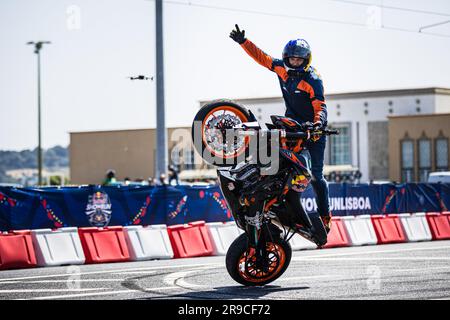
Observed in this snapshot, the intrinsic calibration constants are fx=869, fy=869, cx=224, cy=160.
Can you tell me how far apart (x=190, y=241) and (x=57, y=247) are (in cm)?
292

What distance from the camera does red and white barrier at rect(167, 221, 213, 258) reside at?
1714cm

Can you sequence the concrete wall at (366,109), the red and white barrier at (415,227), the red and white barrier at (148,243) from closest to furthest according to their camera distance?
the red and white barrier at (148,243), the red and white barrier at (415,227), the concrete wall at (366,109)

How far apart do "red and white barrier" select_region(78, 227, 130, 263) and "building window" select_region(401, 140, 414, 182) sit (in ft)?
A: 177

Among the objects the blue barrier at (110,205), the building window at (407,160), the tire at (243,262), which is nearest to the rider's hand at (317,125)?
the tire at (243,262)

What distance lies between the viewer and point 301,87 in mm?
10516

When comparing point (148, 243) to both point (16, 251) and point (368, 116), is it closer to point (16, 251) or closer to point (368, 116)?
point (16, 251)

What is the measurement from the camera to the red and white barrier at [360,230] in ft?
67.0

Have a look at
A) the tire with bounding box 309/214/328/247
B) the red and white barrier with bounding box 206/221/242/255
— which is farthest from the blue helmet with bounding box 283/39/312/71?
the red and white barrier with bounding box 206/221/242/255

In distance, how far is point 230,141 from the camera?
10203mm

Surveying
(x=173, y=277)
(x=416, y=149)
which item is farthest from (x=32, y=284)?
(x=416, y=149)

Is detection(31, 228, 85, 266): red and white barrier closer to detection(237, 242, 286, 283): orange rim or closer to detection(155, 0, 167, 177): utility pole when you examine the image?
detection(237, 242, 286, 283): orange rim

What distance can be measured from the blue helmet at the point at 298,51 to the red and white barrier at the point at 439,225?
1311cm

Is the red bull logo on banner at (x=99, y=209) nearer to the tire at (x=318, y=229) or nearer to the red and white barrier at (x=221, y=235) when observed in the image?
the red and white barrier at (x=221, y=235)
